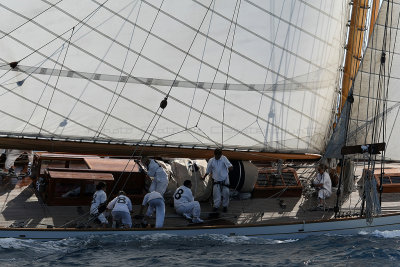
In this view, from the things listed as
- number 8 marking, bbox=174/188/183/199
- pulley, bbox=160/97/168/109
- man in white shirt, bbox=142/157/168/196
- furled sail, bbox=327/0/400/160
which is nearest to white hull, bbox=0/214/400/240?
number 8 marking, bbox=174/188/183/199

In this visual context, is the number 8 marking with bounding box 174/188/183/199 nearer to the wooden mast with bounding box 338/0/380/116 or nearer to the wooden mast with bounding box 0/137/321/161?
the wooden mast with bounding box 0/137/321/161

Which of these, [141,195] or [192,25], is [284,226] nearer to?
[141,195]

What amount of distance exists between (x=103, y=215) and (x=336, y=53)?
21.9 ft

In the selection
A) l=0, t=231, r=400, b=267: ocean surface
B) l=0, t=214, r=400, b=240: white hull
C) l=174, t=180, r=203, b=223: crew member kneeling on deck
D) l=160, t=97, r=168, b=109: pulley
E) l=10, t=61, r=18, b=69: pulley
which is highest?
l=10, t=61, r=18, b=69: pulley

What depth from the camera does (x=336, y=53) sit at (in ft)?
63.0

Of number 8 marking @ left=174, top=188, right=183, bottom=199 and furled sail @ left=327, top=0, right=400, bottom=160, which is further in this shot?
furled sail @ left=327, top=0, right=400, bottom=160

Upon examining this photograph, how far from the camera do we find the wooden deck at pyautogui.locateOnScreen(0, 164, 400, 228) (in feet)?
53.4

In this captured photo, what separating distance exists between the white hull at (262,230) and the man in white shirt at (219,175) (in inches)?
49.0

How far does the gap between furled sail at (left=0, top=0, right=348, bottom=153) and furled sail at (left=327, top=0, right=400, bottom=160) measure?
104cm

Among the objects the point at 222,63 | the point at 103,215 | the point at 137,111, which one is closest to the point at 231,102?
the point at 222,63

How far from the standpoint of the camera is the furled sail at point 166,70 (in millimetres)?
16891

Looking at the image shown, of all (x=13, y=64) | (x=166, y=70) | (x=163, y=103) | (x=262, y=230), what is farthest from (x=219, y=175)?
(x=13, y=64)

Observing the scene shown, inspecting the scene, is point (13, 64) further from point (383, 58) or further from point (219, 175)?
point (383, 58)

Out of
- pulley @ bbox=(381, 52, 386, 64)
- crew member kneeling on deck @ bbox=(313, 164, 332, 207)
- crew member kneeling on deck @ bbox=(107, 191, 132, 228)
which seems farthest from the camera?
crew member kneeling on deck @ bbox=(313, 164, 332, 207)
